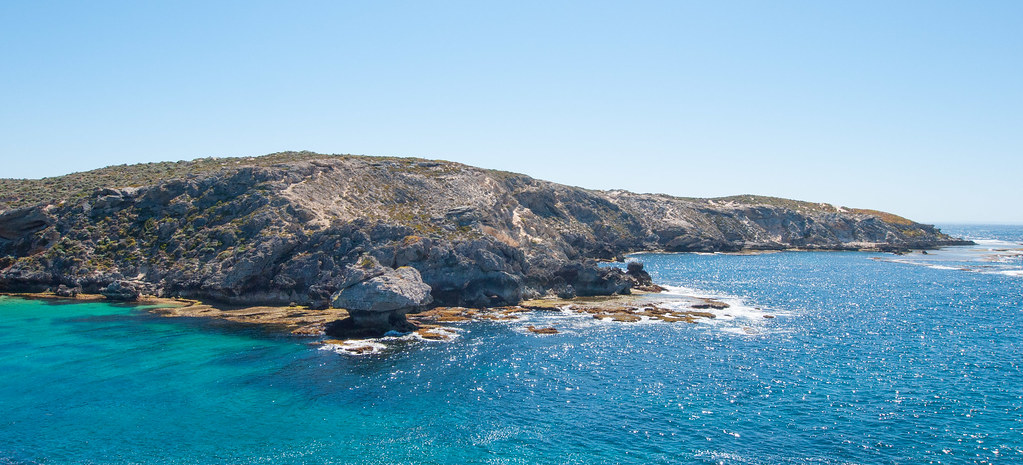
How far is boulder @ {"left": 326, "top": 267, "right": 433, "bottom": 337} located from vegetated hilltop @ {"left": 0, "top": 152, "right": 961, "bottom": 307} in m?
2.02

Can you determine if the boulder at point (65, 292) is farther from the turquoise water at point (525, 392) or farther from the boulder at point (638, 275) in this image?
the boulder at point (638, 275)

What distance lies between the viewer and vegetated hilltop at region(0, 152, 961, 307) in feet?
252

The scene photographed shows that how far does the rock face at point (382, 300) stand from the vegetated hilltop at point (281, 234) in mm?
1893

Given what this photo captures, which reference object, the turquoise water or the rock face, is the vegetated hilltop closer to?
the rock face

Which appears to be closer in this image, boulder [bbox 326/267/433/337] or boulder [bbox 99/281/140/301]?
boulder [bbox 326/267/433/337]

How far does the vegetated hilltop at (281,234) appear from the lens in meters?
76.7

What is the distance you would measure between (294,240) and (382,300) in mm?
26828

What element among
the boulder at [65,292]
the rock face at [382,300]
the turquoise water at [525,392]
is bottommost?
the turquoise water at [525,392]

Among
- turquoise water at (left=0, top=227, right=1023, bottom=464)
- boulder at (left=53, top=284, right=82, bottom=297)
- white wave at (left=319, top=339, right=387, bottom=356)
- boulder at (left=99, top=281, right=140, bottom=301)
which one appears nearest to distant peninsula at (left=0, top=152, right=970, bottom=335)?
boulder at (left=99, top=281, right=140, bottom=301)

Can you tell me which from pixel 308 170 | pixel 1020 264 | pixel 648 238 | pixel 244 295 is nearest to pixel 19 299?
pixel 244 295

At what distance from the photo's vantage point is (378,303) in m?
59.4

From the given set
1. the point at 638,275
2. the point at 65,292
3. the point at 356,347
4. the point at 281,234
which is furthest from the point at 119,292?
the point at 638,275

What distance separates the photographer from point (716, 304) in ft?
261

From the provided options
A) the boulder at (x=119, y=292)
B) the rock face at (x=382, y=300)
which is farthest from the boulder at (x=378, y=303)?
the boulder at (x=119, y=292)
